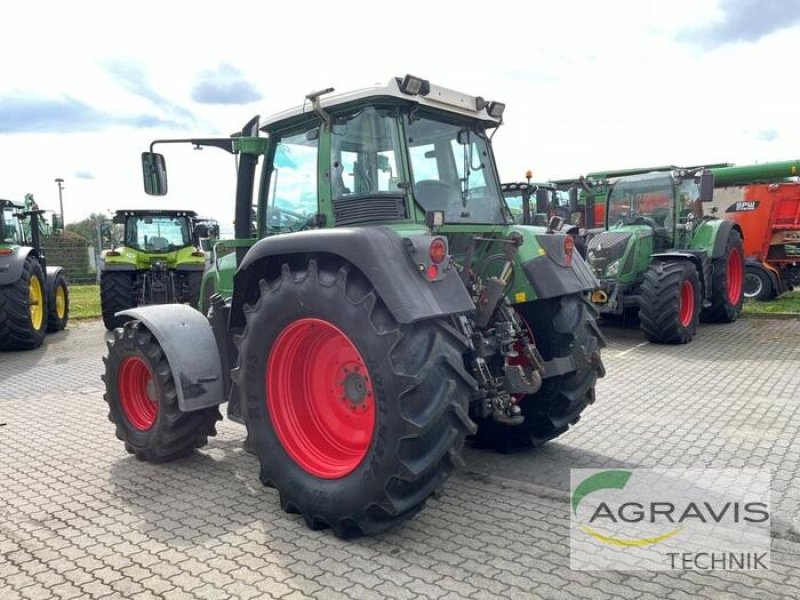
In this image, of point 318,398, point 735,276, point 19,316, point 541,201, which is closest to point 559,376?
point 318,398

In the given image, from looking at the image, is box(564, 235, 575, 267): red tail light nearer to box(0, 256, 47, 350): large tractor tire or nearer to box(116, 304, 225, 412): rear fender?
box(116, 304, 225, 412): rear fender

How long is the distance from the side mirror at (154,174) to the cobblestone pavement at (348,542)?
1.87 m

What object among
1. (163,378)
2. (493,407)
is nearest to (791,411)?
(493,407)

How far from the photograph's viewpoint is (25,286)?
30.9ft

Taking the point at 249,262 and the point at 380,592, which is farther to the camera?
the point at 249,262

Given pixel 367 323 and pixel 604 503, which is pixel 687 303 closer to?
pixel 604 503

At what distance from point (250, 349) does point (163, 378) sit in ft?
3.03

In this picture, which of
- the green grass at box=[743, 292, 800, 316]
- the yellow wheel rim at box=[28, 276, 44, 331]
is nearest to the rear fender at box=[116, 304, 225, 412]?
the yellow wheel rim at box=[28, 276, 44, 331]

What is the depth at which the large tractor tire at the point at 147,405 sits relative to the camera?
4164 millimetres

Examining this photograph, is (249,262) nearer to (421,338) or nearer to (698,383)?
(421,338)

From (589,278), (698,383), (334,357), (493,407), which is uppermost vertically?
(589,278)

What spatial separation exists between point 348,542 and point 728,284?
9848 millimetres

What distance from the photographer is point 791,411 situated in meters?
5.47

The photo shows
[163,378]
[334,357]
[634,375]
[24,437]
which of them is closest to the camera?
[334,357]
